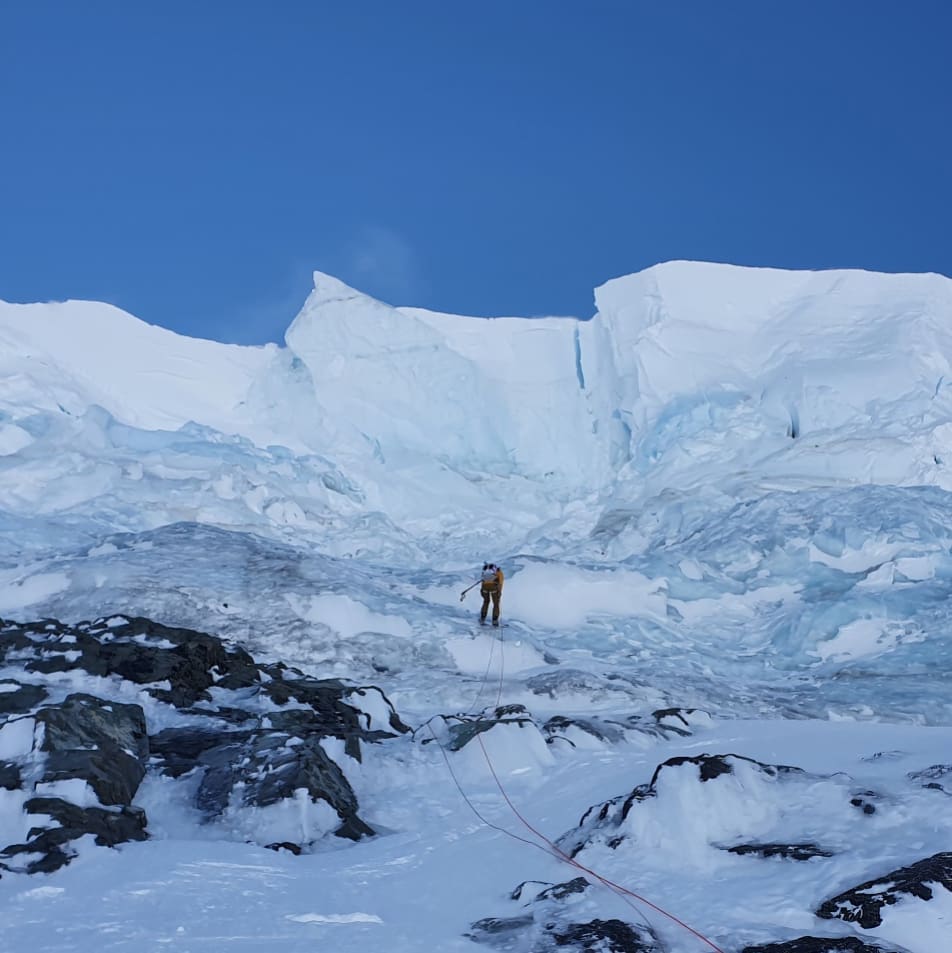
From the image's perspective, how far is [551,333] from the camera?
42.1 metres

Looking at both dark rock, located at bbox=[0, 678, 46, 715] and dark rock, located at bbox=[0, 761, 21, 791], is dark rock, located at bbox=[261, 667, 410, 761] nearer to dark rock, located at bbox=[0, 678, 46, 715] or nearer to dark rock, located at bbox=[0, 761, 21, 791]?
dark rock, located at bbox=[0, 678, 46, 715]

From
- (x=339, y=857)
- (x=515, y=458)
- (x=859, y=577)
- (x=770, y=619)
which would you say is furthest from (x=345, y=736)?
(x=515, y=458)

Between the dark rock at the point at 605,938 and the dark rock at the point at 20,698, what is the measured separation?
5.56 m

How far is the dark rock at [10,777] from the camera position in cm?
570

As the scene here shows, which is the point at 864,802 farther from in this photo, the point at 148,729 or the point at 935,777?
the point at 148,729

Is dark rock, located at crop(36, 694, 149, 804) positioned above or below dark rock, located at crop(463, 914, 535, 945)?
above

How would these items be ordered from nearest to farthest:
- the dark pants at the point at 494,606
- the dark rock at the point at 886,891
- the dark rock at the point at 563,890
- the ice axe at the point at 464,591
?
1. the dark rock at the point at 886,891
2. the dark rock at the point at 563,890
3. the dark pants at the point at 494,606
4. the ice axe at the point at 464,591

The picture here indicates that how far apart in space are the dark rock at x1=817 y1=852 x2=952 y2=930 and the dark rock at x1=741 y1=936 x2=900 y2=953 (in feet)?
0.47

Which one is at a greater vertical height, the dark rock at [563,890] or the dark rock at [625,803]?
the dark rock at [625,803]

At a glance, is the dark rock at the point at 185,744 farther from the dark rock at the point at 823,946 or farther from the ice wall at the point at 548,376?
the ice wall at the point at 548,376

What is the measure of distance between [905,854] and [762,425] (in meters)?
28.4

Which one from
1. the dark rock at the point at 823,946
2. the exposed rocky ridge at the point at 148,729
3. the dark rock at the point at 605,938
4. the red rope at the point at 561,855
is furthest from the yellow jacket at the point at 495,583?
the dark rock at the point at 823,946

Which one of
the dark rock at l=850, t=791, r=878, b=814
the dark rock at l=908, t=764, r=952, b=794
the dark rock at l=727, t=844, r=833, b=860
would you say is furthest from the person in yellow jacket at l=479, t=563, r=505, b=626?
the dark rock at l=727, t=844, r=833, b=860

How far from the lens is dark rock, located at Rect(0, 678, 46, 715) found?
8.12 metres
